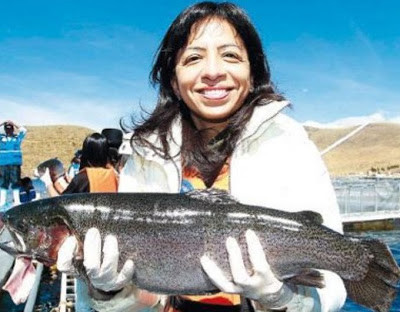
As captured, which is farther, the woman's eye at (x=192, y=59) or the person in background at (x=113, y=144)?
the person in background at (x=113, y=144)

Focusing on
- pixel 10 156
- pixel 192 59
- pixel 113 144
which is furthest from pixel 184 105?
pixel 10 156

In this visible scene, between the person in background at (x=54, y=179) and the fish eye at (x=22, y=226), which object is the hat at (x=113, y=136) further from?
the fish eye at (x=22, y=226)

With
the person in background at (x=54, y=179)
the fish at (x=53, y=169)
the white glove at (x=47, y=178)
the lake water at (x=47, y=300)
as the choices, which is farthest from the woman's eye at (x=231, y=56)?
the lake water at (x=47, y=300)

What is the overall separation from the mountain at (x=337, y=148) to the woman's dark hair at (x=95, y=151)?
38.5m

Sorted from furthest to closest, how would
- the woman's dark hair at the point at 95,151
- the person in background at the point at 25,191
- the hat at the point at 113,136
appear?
the person in background at the point at 25,191, the hat at the point at 113,136, the woman's dark hair at the point at 95,151

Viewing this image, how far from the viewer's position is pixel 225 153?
368 cm

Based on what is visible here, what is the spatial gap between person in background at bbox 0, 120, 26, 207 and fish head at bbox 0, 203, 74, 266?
13.7 m

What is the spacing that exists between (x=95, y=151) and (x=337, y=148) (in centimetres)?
8571

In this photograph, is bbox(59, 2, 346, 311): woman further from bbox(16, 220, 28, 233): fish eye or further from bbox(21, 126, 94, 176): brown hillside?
bbox(21, 126, 94, 176): brown hillside

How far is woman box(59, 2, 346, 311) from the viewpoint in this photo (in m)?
3.21

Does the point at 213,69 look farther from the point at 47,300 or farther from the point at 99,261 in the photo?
the point at 47,300

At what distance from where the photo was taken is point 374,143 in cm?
17850

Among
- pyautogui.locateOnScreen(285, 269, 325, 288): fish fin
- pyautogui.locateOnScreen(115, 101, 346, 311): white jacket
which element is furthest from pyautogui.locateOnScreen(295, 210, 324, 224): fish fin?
pyautogui.locateOnScreen(285, 269, 325, 288): fish fin

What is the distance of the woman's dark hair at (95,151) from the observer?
7.54 metres
